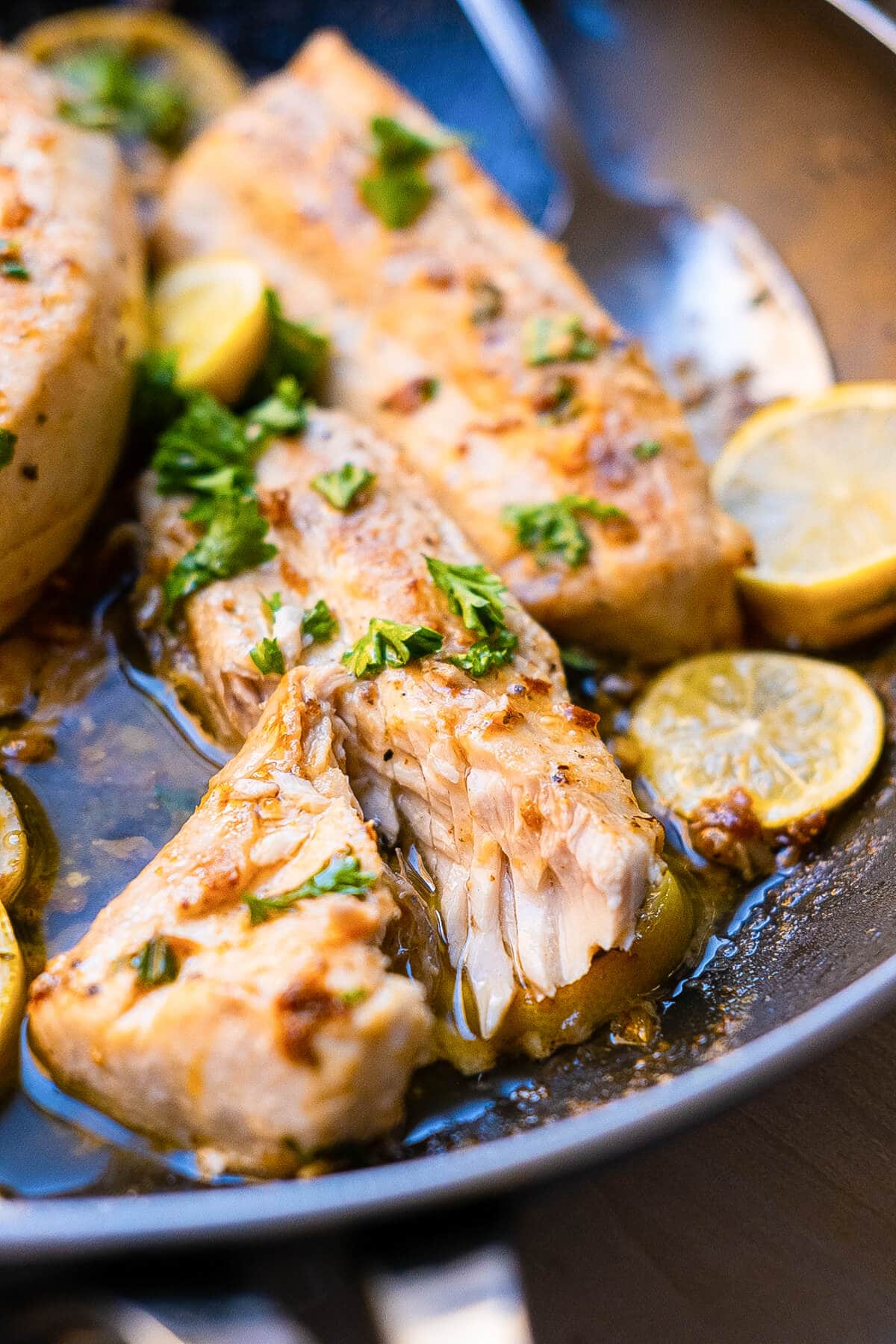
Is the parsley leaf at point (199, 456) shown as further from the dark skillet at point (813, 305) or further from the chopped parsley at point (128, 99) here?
the chopped parsley at point (128, 99)

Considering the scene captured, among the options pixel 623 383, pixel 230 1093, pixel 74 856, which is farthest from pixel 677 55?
pixel 230 1093

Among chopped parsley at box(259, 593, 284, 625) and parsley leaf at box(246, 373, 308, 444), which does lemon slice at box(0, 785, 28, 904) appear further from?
parsley leaf at box(246, 373, 308, 444)

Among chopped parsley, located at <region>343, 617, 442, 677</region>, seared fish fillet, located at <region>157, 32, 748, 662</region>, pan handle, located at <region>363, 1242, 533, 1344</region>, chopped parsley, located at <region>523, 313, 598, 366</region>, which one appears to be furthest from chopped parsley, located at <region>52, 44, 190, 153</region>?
pan handle, located at <region>363, 1242, 533, 1344</region>

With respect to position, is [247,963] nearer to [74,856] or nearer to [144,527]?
Answer: [74,856]

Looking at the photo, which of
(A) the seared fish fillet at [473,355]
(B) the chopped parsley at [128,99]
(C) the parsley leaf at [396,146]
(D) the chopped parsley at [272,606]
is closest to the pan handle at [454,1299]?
(D) the chopped parsley at [272,606]

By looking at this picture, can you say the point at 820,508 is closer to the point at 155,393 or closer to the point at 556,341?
the point at 556,341
